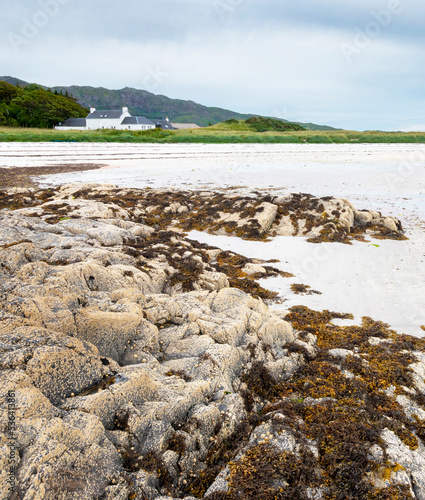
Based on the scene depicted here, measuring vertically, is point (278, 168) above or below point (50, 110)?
below

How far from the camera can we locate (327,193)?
19.5 metres

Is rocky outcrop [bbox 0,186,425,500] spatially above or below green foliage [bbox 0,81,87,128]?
below

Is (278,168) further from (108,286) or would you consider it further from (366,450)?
(366,450)

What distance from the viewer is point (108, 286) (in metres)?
6.59

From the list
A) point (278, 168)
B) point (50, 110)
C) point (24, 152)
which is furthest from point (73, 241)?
point (50, 110)

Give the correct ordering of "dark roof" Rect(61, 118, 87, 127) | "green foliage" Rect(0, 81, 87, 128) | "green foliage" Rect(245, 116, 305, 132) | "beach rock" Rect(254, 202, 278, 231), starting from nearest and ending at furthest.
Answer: "beach rock" Rect(254, 202, 278, 231)
"green foliage" Rect(0, 81, 87, 128)
"green foliage" Rect(245, 116, 305, 132)
"dark roof" Rect(61, 118, 87, 127)

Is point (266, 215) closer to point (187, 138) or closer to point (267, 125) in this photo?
point (187, 138)

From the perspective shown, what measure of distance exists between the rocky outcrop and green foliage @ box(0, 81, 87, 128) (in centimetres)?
7915

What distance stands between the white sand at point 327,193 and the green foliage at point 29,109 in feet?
111

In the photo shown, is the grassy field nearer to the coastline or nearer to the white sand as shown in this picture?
the white sand

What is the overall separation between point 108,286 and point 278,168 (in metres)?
23.9

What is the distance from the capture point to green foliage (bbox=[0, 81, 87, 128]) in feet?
237

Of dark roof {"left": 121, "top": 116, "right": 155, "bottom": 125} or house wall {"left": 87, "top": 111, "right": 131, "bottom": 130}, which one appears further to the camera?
dark roof {"left": 121, "top": 116, "right": 155, "bottom": 125}

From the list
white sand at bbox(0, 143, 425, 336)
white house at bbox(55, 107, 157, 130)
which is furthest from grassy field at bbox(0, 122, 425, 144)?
white house at bbox(55, 107, 157, 130)
